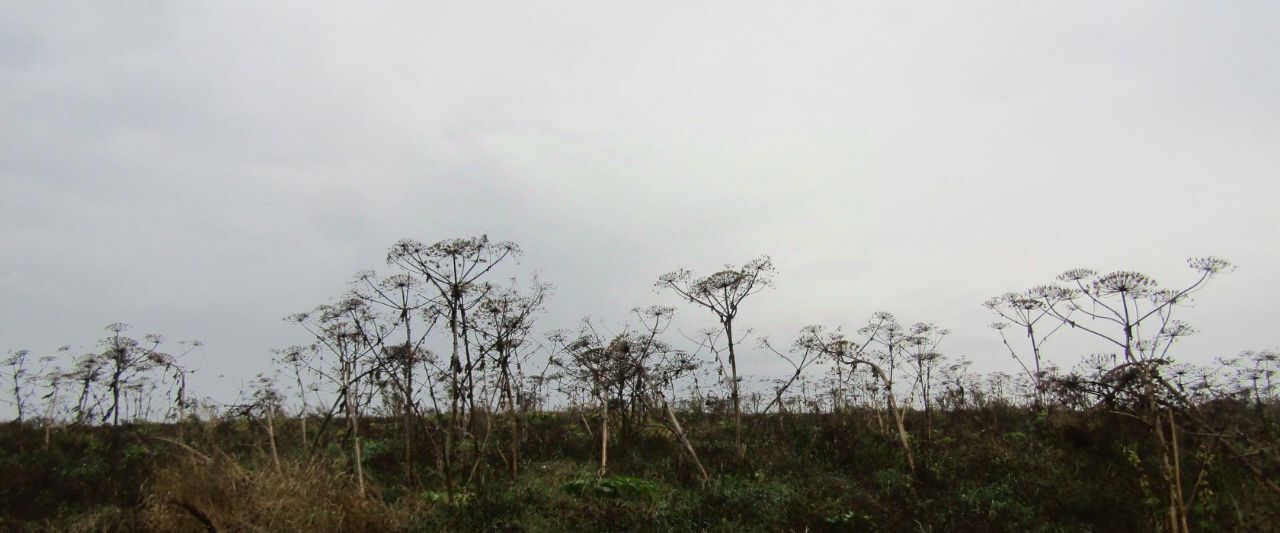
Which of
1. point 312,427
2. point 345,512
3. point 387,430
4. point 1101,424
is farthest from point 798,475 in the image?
point 312,427

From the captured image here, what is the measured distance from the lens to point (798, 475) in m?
16.2

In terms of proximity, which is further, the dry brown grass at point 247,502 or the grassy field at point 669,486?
the grassy field at point 669,486

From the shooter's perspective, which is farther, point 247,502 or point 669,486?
point 669,486

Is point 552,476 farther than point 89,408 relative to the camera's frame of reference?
No

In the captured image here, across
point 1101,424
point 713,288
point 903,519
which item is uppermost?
point 713,288

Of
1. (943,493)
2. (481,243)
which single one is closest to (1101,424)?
(943,493)

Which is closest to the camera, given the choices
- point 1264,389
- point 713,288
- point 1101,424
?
point 1101,424

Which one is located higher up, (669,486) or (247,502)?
(247,502)

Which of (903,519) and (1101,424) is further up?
(1101,424)

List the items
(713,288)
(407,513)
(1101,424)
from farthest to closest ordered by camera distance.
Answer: (713,288)
(1101,424)
(407,513)

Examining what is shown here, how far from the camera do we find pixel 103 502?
619 inches

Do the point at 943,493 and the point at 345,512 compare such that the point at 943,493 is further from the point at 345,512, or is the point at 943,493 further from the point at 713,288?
the point at 345,512

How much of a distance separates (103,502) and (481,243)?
396 inches

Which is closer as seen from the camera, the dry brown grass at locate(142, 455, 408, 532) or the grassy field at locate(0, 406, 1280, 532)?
the dry brown grass at locate(142, 455, 408, 532)
